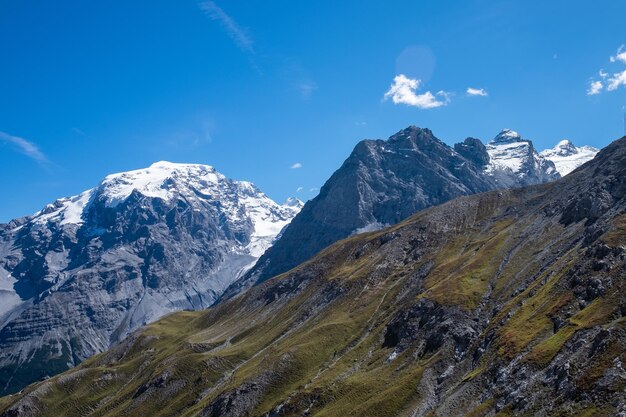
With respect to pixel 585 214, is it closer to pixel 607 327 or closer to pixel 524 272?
pixel 524 272

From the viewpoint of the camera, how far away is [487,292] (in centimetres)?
17625

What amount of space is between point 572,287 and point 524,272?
36796 millimetres

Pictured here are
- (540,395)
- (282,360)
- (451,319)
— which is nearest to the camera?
(540,395)

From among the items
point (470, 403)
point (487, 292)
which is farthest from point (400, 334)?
point (470, 403)

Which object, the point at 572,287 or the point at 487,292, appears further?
the point at 487,292

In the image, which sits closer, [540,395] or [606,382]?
[606,382]

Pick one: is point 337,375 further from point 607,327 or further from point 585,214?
point 585,214

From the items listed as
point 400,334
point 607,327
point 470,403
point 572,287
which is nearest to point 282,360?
point 400,334

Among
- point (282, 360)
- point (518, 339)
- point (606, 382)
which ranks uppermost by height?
point (282, 360)

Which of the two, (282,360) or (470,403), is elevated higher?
(282,360)

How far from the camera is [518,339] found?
130125 millimetres

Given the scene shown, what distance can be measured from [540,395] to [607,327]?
1915 centimetres

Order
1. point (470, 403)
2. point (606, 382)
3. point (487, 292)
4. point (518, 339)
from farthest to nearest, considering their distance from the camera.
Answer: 1. point (487, 292)
2. point (518, 339)
3. point (470, 403)
4. point (606, 382)

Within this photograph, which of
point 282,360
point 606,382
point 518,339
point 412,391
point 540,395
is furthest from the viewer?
point 282,360
